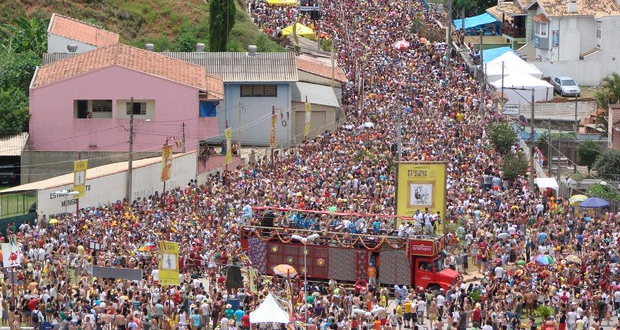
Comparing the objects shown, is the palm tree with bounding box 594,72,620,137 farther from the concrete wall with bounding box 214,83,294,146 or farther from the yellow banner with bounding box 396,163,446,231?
the yellow banner with bounding box 396,163,446,231

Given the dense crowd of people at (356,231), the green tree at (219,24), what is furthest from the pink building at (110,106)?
the green tree at (219,24)

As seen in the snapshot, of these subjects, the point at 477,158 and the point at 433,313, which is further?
the point at 477,158

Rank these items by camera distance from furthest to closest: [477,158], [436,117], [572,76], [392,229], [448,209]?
[572,76]
[436,117]
[477,158]
[448,209]
[392,229]

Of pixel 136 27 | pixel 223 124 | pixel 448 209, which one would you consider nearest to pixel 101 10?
pixel 136 27

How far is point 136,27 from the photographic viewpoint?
92.9 m

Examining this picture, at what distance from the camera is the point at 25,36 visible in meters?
86.1

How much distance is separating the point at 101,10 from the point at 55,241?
3923cm

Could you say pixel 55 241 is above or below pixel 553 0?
below

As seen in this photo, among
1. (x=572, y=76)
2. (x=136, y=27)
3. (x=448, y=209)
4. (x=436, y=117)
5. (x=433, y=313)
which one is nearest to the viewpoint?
(x=433, y=313)

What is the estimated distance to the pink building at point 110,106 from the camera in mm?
73562

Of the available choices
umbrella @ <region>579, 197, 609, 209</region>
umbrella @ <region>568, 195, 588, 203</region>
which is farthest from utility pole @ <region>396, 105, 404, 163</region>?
umbrella @ <region>579, 197, 609, 209</region>

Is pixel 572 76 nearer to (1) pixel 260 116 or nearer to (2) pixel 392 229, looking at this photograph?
(1) pixel 260 116

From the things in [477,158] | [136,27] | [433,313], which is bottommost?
[433,313]

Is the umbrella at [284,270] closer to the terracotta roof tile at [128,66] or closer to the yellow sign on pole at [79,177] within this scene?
the yellow sign on pole at [79,177]
